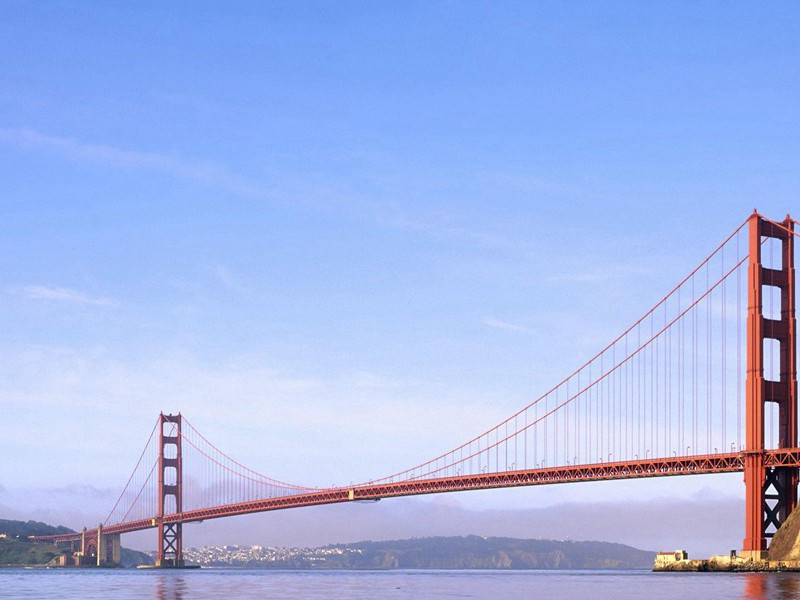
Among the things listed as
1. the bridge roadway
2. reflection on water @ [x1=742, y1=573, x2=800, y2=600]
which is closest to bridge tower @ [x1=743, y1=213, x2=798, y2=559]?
the bridge roadway

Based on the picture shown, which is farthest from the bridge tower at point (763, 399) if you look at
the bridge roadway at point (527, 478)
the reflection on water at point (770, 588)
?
the reflection on water at point (770, 588)

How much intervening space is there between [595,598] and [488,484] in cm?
5298

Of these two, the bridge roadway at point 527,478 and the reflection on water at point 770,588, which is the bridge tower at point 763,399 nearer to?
the bridge roadway at point 527,478

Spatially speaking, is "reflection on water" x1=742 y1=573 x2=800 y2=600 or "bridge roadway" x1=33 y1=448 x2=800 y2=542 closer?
"reflection on water" x1=742 y1=573 x2=800 y2=600

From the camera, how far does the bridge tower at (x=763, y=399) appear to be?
274 feet

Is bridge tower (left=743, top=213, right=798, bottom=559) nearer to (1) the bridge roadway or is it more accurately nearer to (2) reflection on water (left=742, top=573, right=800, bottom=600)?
(1) the bridge roadway

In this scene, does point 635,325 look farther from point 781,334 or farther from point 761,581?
point 761,581

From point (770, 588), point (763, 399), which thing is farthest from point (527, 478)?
point (770, 588)

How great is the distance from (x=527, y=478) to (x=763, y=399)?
24177 mm

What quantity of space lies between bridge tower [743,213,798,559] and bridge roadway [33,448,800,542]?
1.36 metres

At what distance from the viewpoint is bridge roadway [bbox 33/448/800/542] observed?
8594 cm

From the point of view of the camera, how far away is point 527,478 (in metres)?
103

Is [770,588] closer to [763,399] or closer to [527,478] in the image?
[763,399]

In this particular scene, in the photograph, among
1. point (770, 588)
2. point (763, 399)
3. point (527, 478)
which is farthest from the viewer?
point (527, 478)
